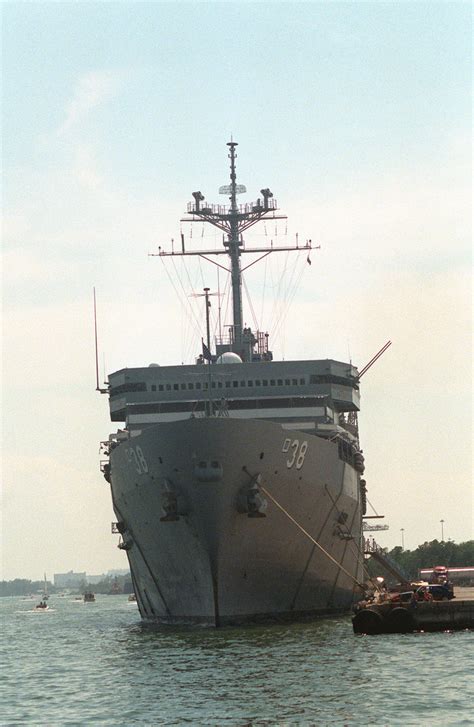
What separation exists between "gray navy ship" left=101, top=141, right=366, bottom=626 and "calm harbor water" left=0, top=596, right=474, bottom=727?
176 centimetres

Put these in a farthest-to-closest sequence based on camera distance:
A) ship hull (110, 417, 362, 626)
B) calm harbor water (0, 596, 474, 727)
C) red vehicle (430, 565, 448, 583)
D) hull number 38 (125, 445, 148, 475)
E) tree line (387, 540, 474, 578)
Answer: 1. tree line (387, 540, 474, 578)
2. red vehicle (430, 565, 448, 583)
3. hull number 38 (125, 445, 148, 475)
4. ship hull (110, 417, 362, 626)
5. calm harbor water (0, 596, 474, 727)

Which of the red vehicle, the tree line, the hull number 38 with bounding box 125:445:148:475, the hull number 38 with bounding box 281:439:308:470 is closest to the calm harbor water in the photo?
the hull number 38 with bounding box 281:439:308:470

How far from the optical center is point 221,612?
120 ft

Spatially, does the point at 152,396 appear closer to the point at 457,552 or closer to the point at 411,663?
the point at 411,663

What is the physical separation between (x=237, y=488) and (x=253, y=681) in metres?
10.3

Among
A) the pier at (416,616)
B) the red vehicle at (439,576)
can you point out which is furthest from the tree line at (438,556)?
the pier at (416,616)

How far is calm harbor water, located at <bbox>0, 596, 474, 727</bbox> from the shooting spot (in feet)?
75.3

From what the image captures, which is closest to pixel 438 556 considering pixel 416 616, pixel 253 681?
pixel 416 616

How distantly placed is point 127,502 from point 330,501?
6652 mm

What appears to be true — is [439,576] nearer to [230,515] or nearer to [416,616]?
[416,616]

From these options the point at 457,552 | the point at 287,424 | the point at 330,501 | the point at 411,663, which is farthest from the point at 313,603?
the point at 457,552

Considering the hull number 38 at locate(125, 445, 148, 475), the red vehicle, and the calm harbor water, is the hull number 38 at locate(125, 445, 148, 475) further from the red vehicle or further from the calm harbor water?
the red vehicle

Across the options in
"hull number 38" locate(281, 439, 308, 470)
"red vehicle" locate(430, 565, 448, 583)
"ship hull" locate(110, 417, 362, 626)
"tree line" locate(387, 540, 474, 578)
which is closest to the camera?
"ship hull" locate(110, 417, 362, 626)

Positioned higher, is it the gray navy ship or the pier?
the gray navy ship
